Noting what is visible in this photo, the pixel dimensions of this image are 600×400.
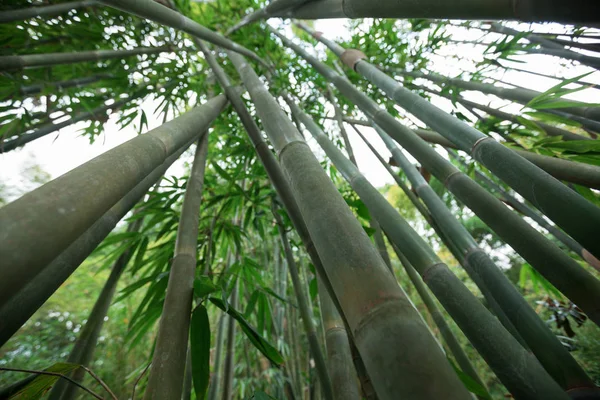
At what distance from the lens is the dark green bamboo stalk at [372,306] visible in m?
0.40

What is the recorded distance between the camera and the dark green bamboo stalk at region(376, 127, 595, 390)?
69 cm

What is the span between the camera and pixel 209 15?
→ 2.58 meters

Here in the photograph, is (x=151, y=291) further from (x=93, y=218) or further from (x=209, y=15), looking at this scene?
(x=209, y=15)

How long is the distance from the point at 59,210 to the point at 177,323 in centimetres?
43

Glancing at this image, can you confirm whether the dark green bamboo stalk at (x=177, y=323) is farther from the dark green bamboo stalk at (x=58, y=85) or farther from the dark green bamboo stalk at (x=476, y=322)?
the dark green bamboo stalk at (x=58, y=85)

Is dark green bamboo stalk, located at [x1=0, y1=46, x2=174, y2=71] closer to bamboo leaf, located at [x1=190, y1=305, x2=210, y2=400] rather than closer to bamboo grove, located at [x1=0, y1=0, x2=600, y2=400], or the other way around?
bamboo grove, located at [x1=0, y1=0, x2=600, y2=400]

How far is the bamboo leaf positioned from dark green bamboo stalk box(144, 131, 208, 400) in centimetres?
7

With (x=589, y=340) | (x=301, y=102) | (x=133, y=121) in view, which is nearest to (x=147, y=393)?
(x=133, y=121)

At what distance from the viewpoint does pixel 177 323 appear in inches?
30.2

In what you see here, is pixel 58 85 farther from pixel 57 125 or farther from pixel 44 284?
pixel 44 284

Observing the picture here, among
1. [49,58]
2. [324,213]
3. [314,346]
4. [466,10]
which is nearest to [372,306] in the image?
[324,213]

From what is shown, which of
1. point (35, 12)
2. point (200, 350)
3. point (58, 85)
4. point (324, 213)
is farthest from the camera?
point (58, 85)

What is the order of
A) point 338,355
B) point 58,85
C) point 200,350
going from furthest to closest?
1. point 58,85
2. point 338,355
3. point 200,350

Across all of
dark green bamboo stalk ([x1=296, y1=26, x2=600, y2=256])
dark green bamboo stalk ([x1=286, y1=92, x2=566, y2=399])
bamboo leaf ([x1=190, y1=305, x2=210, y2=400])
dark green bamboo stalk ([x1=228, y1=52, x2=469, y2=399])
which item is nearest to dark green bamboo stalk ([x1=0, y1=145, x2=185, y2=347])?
bamboo leaf ([x1=190, y1=305, x2=210, y2=400])
